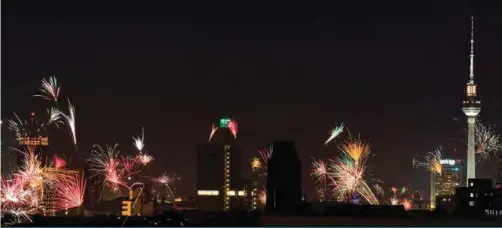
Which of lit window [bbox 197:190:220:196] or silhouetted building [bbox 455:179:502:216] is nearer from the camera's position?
silhouetted building [bbox 455:179:502:216]

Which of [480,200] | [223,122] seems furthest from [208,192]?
[480,200]

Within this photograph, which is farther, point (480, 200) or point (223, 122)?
point (223, 122)

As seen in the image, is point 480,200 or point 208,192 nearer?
point 480,200

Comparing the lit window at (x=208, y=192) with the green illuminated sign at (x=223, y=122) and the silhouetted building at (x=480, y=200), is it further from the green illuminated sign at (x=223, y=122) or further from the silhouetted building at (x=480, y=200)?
the silhouetted building at (x=480, y=200)

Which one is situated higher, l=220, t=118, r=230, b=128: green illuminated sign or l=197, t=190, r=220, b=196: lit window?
l=220, t=118, r=230, b=128: green illuminated sign

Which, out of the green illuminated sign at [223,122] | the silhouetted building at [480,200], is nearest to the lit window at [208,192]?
the green illuminated sign at [223,122]

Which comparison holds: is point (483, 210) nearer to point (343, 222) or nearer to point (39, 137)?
point (343, 222)

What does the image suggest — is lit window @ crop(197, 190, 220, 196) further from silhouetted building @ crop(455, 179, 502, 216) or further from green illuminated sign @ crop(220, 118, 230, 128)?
silhouetted building @ crop(455, 179, 502, 216)

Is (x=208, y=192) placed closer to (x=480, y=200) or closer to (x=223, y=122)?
(x=223, y=122)

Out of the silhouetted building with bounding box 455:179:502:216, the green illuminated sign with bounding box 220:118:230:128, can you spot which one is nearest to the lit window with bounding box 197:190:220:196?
the green illuminated sign with bounding box 220:118:230:128

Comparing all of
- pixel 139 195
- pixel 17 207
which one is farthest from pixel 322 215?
pixel 17 207

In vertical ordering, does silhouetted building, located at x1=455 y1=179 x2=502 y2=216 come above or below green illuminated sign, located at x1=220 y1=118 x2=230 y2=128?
below
